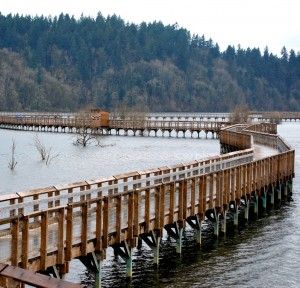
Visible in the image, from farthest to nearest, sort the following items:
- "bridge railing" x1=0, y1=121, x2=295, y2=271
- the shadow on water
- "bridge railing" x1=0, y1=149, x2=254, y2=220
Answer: the shadow on water < "bridge railing" x1=0, y1=149, x2=254, y2=220 < "bridge railing" x1=0, y1=121, x2=295, y2=271

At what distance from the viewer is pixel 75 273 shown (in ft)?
64.3

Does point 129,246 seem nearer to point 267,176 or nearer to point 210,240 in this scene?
point 210,240

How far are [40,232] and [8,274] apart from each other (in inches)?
310

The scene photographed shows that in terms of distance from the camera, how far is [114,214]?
17.6 metres

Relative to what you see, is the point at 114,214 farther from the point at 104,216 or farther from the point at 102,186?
the point at 102,186

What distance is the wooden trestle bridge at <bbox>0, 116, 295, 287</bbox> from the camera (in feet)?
46.9

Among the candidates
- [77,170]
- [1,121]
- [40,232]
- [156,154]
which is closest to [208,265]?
[40,232]

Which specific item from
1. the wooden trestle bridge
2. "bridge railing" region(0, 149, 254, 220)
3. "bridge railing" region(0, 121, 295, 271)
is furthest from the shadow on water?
"bridge railing" region(0, 149, 254, 220)

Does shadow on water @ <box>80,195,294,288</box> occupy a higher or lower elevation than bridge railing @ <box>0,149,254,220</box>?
lower

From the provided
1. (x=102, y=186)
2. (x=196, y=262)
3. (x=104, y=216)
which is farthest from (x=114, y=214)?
(x=102, y=186)

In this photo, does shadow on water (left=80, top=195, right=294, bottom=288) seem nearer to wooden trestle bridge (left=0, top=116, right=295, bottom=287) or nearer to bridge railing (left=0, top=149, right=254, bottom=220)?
wooden trestle bridge (left=0, top=116, right=295, bottom=287)

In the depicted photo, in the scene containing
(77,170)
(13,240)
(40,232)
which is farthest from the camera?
(77,170)

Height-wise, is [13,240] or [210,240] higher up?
[13,240]

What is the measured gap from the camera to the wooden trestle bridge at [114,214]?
563 inches
